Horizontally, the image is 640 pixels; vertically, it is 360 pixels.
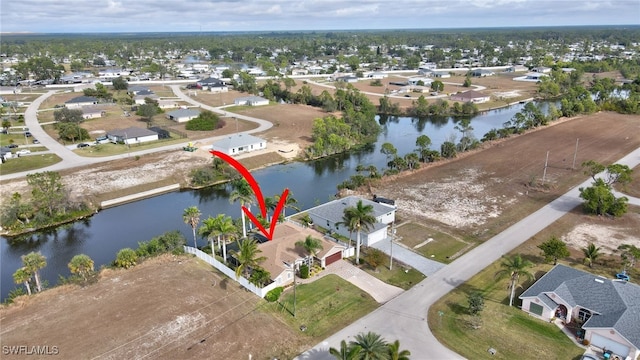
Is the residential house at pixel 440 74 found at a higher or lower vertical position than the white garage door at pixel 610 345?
higher

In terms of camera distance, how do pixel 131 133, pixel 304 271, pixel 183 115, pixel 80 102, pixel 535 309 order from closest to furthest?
pixel 535 309
pixel 304 271
pixel 131 133
pixel 183 115
pixel 80 102

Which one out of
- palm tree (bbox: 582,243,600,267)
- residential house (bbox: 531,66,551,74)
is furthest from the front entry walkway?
residential house (bbox: 531,66,551,74)

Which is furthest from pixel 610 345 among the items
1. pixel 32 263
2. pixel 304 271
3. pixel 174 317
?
pixel 32 263

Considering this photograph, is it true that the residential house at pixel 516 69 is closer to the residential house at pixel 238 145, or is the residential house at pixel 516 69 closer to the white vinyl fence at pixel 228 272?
the residential house at pixel 238 145

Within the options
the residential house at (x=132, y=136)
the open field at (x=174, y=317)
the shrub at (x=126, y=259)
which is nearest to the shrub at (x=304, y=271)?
the open field at (x=174, y=317)

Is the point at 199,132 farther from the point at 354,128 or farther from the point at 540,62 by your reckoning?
the point at 540,62

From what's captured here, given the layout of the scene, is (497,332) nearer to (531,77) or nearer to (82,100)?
(82,100)

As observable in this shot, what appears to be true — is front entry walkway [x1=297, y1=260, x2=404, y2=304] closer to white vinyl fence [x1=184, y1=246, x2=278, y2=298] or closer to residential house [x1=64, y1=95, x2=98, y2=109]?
white vinyl fence [x1=184, y1=246, x2=278, y2=298]
